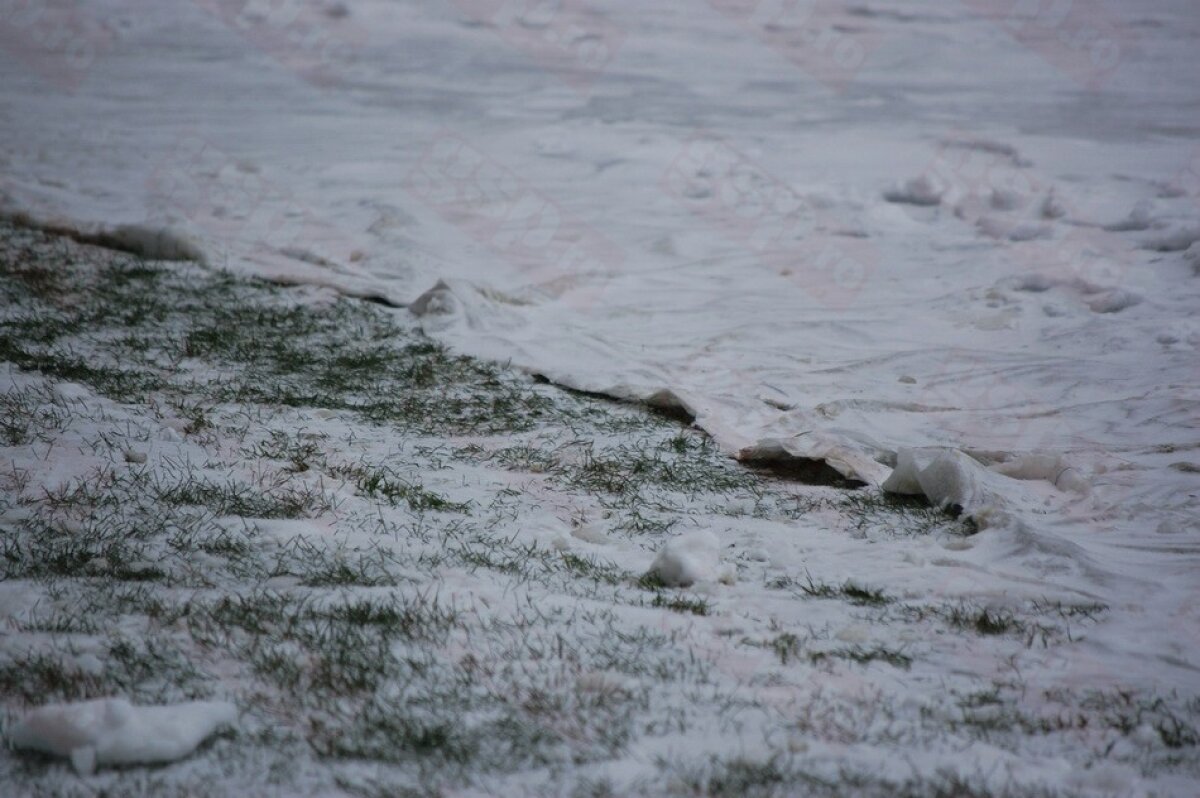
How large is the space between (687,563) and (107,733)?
5.62 ft

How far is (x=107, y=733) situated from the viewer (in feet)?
8.11

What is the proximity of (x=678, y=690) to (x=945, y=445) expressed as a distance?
239 cm

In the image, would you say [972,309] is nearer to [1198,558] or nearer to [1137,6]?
[1198,558]

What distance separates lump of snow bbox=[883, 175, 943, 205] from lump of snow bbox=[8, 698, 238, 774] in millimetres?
7641

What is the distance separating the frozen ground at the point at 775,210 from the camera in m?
4.30

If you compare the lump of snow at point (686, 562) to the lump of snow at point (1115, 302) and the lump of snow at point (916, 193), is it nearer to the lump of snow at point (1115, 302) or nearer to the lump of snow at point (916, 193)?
the lump of snow at point (1115, 302)

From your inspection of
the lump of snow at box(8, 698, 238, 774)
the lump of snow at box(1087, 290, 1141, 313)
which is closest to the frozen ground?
the lump of snow at box(1087, 290, 1141, 313)

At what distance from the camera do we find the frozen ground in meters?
4.30

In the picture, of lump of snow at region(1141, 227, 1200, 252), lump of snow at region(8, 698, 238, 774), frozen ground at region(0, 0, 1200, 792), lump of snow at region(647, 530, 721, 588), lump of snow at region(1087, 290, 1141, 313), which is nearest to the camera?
lump of snow at region(8, 698, 238, 774)

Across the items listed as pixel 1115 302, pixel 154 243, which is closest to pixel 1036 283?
pixel 1115 302

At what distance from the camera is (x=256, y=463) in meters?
4.28

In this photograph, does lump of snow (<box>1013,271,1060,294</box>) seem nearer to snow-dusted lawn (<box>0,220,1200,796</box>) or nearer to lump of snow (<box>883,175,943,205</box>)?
lump of snow (<box>883,175,943,205</box>)

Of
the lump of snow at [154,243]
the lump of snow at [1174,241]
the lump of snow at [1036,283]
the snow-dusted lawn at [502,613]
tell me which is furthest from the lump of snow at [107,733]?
the lump of snow at [1174,241]

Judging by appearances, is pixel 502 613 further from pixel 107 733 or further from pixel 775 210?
pixel 775 210
